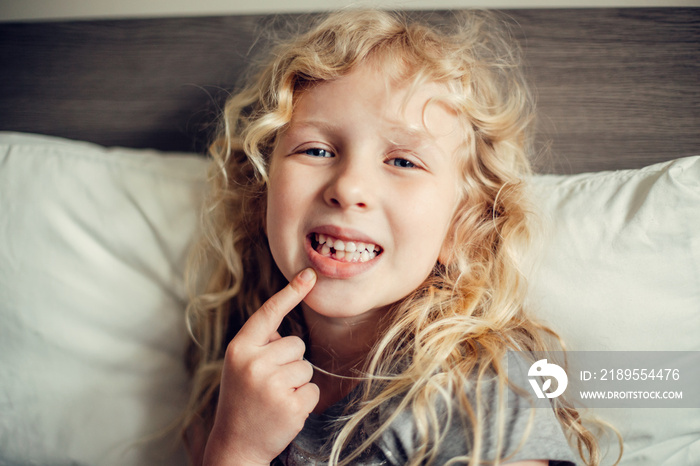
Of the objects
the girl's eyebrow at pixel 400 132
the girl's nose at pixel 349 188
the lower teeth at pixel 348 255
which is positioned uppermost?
the girl's eyebrow at pixel 400 132

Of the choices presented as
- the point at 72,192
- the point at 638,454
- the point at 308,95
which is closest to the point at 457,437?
the point at 638,454

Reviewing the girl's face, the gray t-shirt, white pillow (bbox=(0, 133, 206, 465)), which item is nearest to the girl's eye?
the girl's face

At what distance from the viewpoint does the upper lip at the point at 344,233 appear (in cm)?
67

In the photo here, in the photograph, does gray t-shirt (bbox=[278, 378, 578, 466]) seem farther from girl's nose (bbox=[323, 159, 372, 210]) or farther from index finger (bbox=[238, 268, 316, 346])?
girl's nose (bbox=[323, 159, 372, 210])

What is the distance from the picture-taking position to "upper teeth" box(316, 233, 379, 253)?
27.5 inches

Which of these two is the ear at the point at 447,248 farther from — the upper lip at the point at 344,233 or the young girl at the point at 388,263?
the upper lip at the point at 344,233

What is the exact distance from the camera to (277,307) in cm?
72

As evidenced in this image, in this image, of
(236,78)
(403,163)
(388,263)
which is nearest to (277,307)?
(388,263)

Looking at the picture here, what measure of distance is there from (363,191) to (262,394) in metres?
0.35

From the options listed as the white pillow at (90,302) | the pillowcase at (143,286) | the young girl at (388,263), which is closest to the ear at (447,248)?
the young girl at (388,263)

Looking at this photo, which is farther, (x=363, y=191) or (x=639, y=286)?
(x=639, y=286)

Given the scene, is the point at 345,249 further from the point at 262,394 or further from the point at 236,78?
the point at 236,78

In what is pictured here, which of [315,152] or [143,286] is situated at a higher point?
[315,152]

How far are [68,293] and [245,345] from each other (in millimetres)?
433
